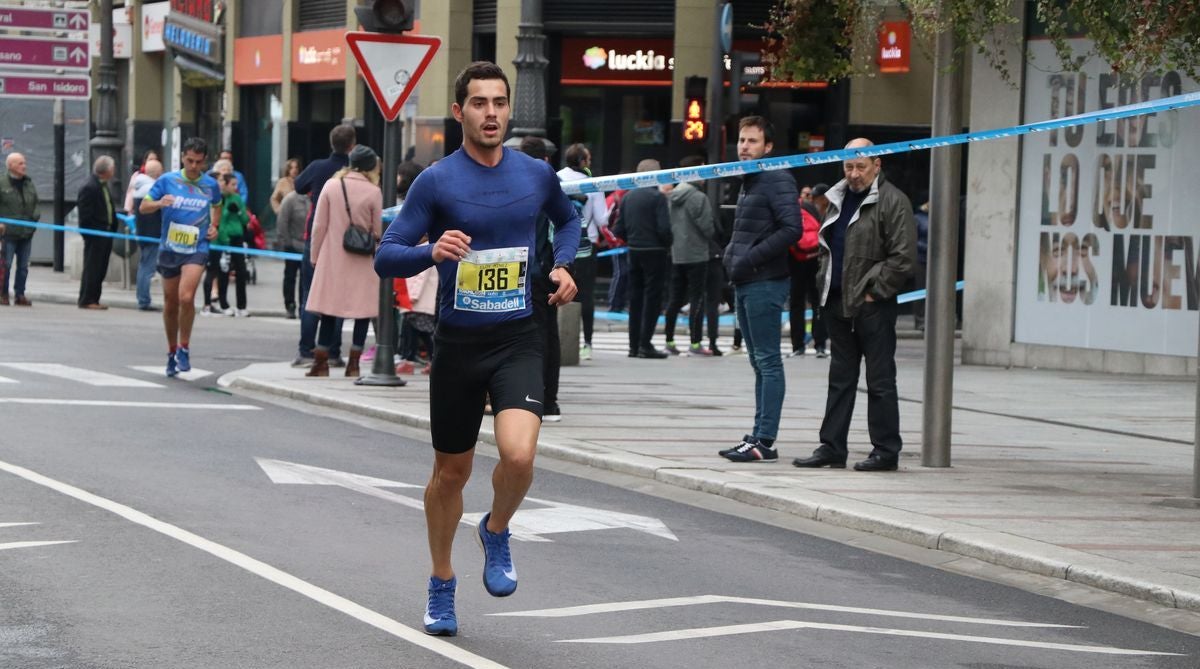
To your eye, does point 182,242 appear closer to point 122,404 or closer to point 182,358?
point 182,358

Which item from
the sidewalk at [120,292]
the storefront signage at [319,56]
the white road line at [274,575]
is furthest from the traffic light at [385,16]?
the storefront signage at [319,56]

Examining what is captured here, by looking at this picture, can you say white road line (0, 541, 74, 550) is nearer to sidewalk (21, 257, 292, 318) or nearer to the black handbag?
the black handbag

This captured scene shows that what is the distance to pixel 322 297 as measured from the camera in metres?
15.9

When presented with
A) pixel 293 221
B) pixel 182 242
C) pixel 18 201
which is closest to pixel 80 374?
pixel 182 242

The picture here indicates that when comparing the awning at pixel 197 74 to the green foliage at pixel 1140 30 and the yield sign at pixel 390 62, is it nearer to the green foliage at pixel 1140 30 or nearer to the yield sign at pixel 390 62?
the yield sign at pixel 390 62

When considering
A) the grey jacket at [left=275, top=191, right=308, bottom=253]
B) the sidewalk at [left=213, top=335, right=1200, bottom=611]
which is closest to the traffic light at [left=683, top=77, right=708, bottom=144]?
the grey jacket at [left=275, top=191, right=308, bottom=253]

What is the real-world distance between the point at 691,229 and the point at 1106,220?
4.07 meters

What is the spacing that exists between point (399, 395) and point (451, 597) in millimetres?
8317

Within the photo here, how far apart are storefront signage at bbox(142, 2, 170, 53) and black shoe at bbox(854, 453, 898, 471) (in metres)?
32.5

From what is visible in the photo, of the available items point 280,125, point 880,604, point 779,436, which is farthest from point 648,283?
point 280,125

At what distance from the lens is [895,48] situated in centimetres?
2820

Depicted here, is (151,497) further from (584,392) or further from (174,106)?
(174,106)

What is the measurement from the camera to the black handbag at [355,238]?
1578cm

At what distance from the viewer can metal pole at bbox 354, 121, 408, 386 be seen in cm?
1556
